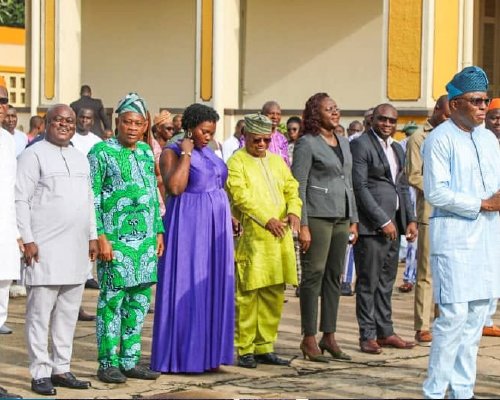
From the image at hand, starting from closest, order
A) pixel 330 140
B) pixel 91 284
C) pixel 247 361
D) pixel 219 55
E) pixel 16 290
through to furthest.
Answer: pixel 247 361 → pixel 330 140 → pixel 16 290 → pixel 91 284 → pixel 219 55

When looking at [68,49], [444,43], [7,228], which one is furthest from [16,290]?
[68,49]

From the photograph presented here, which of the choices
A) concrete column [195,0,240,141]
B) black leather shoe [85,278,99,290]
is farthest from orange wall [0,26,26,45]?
black leather shoe [85,278,99,290]

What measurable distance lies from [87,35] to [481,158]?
17603 mm

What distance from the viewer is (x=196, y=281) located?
8.80 meters

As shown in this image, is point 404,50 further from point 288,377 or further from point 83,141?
point 288,377

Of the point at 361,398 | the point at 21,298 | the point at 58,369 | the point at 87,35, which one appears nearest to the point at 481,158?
the point at 361,398

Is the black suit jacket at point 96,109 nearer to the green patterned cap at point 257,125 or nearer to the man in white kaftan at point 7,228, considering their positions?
the green patterned cap at point 257,125

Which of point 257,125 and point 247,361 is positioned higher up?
point 257,125

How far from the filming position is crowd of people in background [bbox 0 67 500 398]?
738 cm

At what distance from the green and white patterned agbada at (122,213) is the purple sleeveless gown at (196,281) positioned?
368 mm

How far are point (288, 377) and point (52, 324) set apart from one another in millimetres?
1675

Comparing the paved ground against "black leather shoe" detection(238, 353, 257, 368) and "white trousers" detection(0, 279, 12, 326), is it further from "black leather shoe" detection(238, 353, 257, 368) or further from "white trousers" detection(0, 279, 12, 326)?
"white trousers" detection(0, 279, 12, 326)

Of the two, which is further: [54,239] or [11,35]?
[11,35]

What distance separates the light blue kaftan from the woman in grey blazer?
1.97 meters
